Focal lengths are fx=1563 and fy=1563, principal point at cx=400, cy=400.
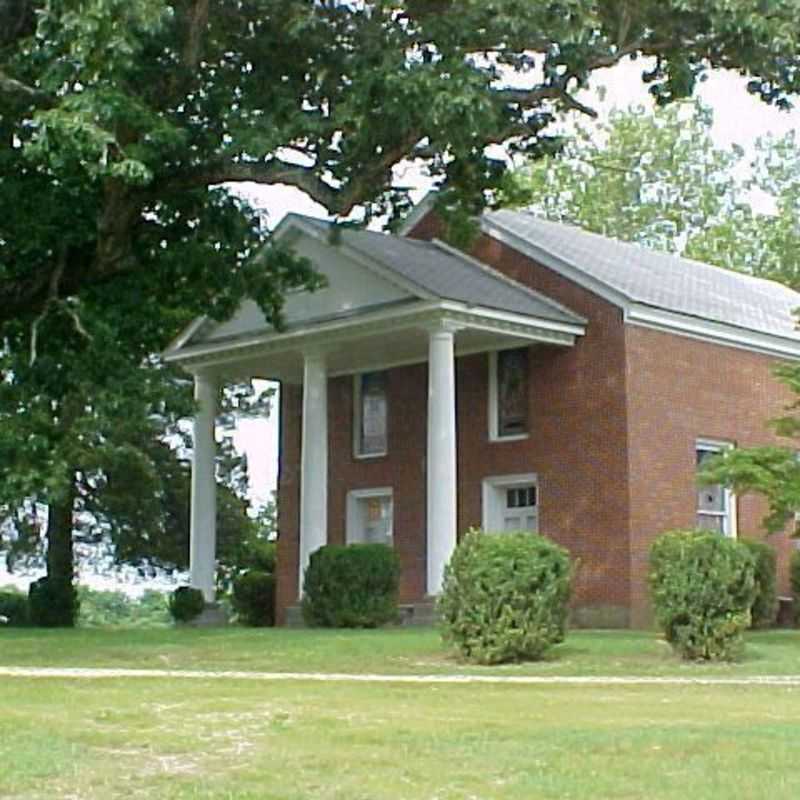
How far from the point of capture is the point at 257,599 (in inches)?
1371

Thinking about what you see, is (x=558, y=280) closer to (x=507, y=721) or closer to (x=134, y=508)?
(x=134, y=508)

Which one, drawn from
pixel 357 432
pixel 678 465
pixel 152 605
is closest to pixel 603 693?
pixel 678 465

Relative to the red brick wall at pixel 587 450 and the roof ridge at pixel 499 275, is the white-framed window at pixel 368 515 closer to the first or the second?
the red brick wall at pixel 587 450

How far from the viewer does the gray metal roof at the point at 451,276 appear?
2745 centimetres

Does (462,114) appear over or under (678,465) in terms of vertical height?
over

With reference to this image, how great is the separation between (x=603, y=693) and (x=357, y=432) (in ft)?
60.3

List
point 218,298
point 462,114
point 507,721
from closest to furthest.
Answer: point 507,721
point 462,114
point 218,298

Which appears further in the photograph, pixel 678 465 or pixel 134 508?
A: pixel 134 508

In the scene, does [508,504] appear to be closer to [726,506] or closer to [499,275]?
[726,506]

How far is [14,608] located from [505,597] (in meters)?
20.9

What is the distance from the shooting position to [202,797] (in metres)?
8.28

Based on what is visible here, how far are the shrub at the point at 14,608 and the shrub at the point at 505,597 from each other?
18.7m

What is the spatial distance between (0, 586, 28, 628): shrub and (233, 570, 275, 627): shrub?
478cm

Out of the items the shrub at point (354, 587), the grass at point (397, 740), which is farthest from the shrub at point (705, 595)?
the shrub at point (354, 587)
